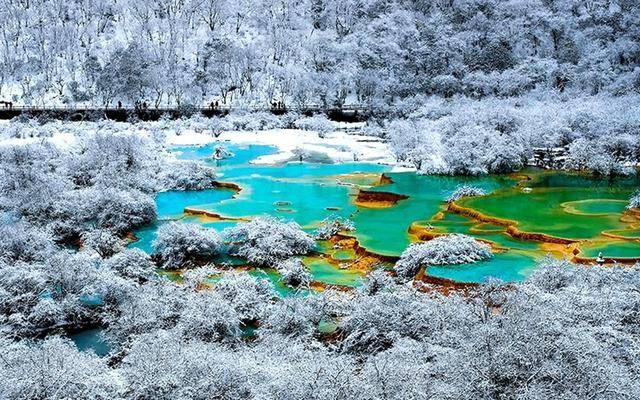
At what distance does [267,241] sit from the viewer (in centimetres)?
1620

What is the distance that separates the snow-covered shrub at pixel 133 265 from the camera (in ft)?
47.0

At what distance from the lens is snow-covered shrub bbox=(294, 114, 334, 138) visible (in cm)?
3928

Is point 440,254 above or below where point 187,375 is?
below

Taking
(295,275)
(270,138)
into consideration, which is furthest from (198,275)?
(270,138)

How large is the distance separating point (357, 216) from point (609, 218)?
22.8 ft

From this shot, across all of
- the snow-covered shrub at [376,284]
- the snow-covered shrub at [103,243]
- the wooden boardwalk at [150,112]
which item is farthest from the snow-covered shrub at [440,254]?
the wooden boardwalk at [150,112]

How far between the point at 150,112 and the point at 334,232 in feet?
98.6

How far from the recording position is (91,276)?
13.1m

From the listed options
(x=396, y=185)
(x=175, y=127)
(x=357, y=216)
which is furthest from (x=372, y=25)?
(x=357, y=216)

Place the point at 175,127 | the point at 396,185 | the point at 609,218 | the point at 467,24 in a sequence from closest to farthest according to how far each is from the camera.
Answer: the point at 609,218 → the point at 396,185 → the point at 175,127 → the point at 467,24

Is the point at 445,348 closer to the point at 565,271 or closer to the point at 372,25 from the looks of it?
the point at 565,271

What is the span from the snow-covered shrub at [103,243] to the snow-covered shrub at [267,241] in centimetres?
266

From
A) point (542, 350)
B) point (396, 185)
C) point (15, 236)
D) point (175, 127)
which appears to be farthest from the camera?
point (175, 127)

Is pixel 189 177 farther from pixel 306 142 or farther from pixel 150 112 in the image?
pixel 150 112
